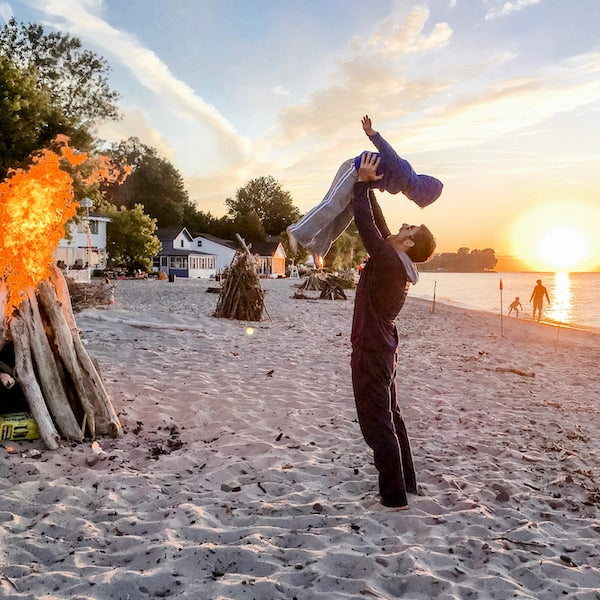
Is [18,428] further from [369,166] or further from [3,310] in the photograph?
[369,166]

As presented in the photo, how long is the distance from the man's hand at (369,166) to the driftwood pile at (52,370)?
4.00 m

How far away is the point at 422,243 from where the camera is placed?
12.8ft

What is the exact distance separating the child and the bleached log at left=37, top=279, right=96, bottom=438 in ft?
11.5

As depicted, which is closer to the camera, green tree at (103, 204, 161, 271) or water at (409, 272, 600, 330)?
water at (409, 272, 600, 330)

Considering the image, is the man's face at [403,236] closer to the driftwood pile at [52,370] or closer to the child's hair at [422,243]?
the child's hair at [422,243]

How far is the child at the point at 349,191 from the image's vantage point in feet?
11.1

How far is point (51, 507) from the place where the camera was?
13.3 ft

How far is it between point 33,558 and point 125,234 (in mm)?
48590

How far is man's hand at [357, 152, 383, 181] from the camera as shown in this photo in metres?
3.44

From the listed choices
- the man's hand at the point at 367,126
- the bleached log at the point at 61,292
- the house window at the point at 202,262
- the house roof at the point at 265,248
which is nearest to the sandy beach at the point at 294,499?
the bleached log at the point at 61,292

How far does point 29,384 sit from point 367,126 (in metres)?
4.37

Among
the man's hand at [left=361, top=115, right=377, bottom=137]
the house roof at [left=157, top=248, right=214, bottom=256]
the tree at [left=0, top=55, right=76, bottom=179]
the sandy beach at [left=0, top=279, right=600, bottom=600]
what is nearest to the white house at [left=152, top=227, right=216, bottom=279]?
the house roof at [left=157, top=248, right=214, bottom=256]

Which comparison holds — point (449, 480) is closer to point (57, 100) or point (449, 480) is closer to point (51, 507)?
point (51, 507)

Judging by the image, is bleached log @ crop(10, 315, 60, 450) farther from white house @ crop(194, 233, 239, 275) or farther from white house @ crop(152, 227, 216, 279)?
white house @ crop(194, 233, 239, 275)
